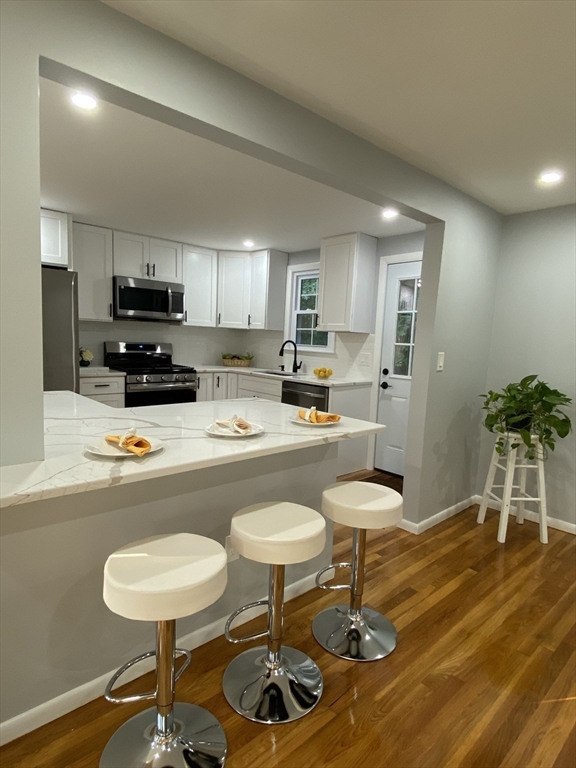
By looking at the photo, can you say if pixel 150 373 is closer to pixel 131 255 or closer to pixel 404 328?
pixel 131 255

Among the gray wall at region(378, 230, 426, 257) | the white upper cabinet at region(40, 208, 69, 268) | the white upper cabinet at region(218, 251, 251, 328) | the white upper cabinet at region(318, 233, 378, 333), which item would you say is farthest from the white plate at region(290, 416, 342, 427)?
the white upper cabinet at region(218, 251, 251, 328)

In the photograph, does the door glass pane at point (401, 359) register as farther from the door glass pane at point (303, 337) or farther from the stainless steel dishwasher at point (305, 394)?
the door glass pane at point (303, 337)

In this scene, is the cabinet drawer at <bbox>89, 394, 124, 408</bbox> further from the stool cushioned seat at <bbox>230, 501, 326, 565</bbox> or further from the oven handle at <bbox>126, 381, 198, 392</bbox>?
the stool cushioned seat at <bbox>230, 501, 326, 565</bbox>

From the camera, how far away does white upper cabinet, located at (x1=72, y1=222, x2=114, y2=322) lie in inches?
166

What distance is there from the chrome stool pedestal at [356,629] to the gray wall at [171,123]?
49.4 inches

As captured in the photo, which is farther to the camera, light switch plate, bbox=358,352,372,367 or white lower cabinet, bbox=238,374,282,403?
white lower cabinet, bbox=238,374,282,403

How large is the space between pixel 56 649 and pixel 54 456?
2.23 feet

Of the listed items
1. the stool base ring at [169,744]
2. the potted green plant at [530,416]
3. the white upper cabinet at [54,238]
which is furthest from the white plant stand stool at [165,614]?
the white upper cabinet at [54,238]

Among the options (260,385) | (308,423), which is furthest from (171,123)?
(260,385)

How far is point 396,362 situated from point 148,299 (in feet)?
8.76

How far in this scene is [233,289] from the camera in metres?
5.34

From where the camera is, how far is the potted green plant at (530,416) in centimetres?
293

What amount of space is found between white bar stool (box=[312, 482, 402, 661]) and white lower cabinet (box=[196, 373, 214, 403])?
3221 mm

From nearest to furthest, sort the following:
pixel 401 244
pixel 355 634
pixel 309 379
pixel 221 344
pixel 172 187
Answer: pixel 355 634 → pixel 172 187 → pixel 401 244 → pixel 309 379 → pixel 221 344
